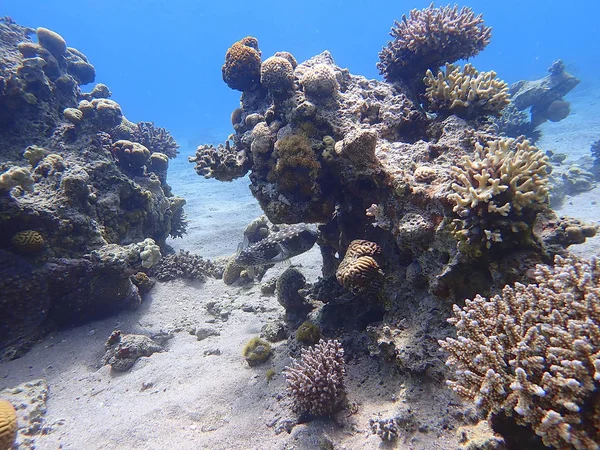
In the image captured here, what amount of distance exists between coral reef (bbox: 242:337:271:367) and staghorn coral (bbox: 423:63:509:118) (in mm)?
4717

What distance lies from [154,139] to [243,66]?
22.6 feet

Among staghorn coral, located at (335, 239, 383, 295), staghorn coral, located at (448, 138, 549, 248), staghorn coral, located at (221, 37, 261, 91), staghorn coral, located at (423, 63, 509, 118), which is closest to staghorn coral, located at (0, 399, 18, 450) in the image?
staghorn coral, located at (335, 239, 383, 295)

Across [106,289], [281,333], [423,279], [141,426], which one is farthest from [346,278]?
[106,289]

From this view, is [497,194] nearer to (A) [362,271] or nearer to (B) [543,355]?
(B) [543,355]

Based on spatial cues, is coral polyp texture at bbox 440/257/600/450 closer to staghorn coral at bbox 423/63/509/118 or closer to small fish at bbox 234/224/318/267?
staghorn coral at bbox 423/63/509/118

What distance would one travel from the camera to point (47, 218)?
580cm

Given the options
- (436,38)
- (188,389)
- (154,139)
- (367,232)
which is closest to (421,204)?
(367,232)

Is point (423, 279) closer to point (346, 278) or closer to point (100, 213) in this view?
point (346, 278)

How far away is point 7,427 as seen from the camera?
11.6 feet

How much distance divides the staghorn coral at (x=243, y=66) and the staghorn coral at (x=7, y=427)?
5.85 meters

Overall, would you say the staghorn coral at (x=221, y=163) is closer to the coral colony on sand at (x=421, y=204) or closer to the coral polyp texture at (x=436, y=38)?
the coral colony on sand at (x=421, y=204)

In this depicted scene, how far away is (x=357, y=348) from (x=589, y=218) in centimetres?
993

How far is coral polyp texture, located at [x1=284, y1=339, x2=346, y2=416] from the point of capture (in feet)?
11.2

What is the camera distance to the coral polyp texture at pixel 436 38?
5.53 meters
